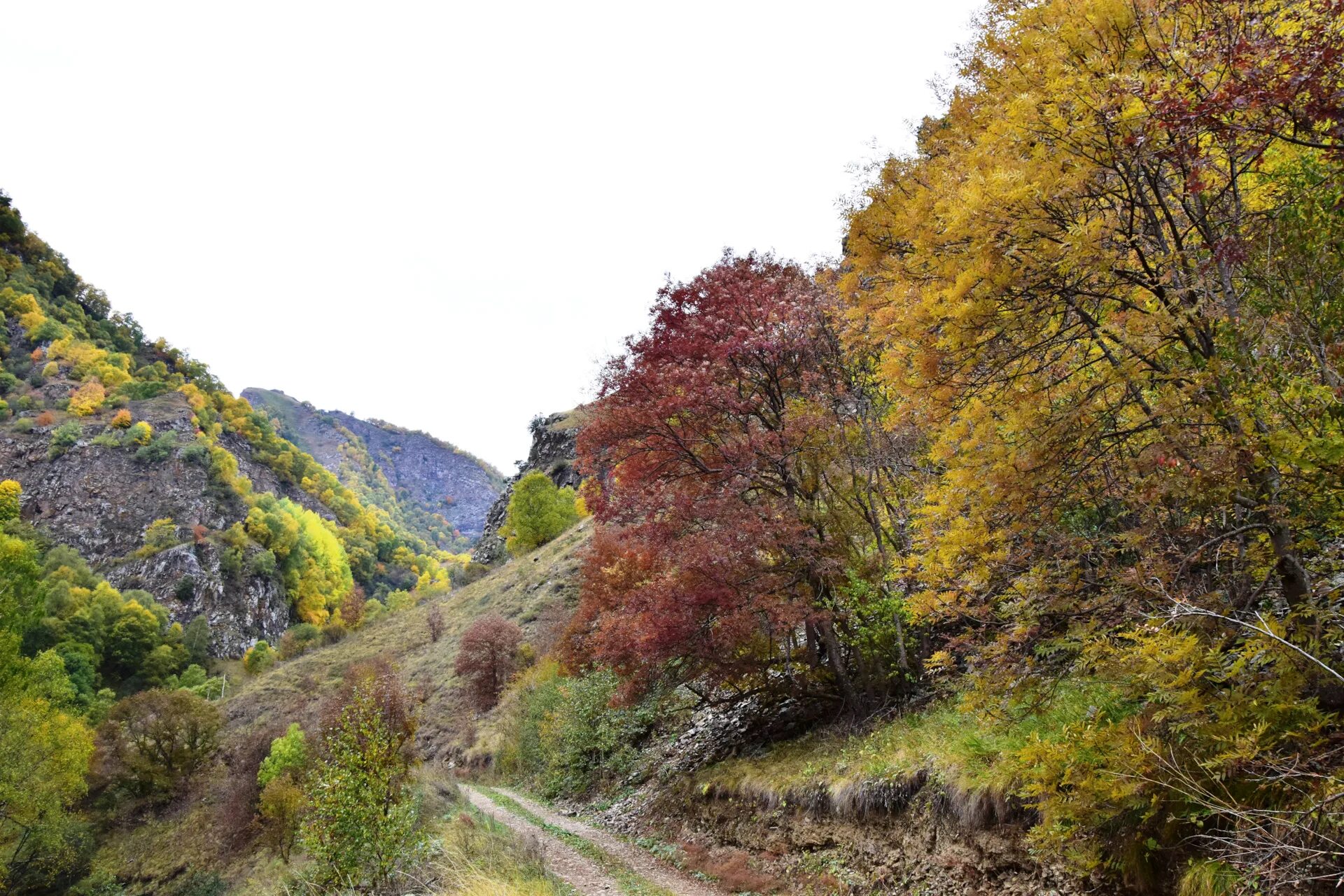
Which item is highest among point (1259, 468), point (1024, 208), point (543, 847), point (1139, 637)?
point (1024, 208)

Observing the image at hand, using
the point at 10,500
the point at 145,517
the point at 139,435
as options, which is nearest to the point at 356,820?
the point at 10,500

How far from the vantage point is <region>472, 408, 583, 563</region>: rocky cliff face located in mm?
74375

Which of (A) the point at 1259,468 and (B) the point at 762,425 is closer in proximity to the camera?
(A) the point at 1259,468

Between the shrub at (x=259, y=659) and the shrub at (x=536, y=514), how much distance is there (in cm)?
2418

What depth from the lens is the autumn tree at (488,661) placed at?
31.7 m

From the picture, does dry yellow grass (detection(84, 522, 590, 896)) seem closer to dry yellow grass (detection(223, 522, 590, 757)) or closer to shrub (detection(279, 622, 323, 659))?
dry yellow grass (detection(223, 522, 590, 757))

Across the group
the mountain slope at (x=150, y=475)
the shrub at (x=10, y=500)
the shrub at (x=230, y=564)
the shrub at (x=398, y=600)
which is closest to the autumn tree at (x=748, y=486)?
the shrub at (x=10, y=500)

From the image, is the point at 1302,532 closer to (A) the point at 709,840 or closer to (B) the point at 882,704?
(B) the point at 882,704

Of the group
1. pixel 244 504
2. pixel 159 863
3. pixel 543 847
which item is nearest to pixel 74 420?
pixel 244 504

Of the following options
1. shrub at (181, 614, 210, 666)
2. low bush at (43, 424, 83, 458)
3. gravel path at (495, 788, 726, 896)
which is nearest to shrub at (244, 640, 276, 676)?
shrub at (181, 614, 210, 666)

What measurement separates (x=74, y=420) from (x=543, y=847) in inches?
3919

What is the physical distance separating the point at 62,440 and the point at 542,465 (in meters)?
55.2

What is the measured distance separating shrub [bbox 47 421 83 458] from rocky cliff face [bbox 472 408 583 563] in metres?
48.0

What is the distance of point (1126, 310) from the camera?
536 cm
